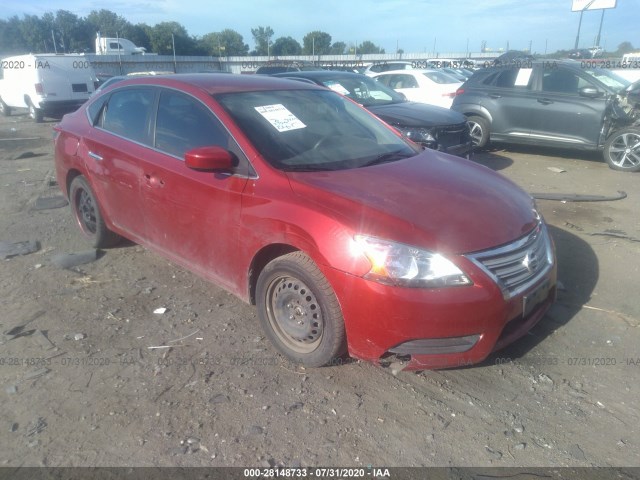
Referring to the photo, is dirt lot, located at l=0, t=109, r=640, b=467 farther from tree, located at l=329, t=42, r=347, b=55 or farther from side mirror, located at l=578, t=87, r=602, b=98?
tree, located at l=329, t=42, r=347, b=55

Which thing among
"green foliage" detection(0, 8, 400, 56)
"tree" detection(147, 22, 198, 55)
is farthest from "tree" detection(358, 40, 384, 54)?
"tree" detection(147, 22, 198, 55)

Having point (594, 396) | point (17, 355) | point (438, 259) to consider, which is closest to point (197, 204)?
point (17, 355)

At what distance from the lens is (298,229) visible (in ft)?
9.64

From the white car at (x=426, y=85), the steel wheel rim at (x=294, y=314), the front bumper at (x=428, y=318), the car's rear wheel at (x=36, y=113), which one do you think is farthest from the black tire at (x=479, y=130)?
the car's rear wheel at (x=36, y=113)

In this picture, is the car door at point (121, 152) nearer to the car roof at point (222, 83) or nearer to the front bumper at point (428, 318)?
the car roof at point (222, 83)

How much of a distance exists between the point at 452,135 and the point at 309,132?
461 centimetres

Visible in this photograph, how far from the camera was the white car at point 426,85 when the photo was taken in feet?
41.2

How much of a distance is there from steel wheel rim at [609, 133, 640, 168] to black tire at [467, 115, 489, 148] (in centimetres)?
219

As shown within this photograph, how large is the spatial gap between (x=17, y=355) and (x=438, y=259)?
9.17ft

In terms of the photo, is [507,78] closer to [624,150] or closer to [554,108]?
[554,108]

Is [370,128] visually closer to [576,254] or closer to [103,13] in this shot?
[576,254]

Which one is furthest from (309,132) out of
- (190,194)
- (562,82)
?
(562,82)

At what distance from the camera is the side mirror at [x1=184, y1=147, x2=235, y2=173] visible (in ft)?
10.5

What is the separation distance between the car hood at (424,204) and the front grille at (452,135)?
4092 millimetres
